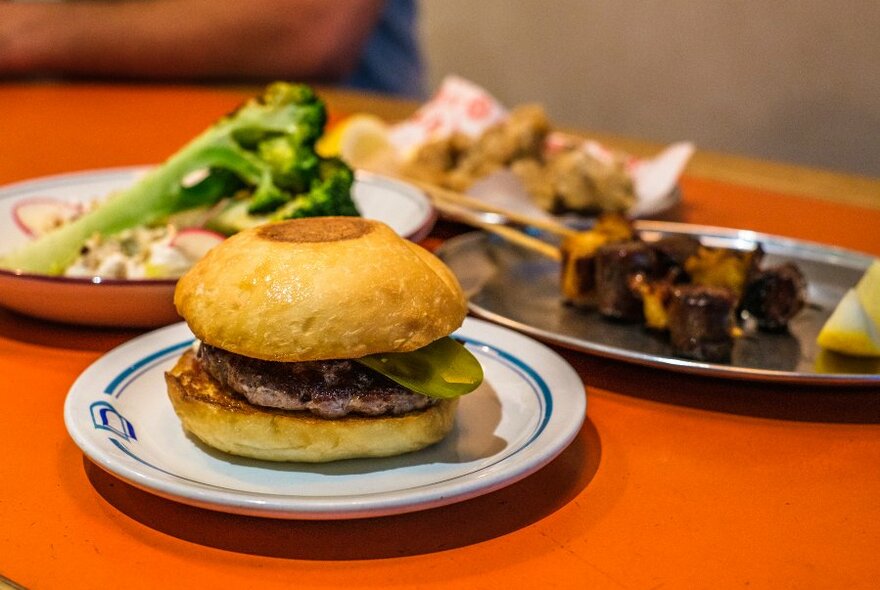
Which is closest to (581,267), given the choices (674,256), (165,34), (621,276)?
(621,276)

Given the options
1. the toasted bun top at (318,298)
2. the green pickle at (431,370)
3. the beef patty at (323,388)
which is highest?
the toasted bun top at (318,298)

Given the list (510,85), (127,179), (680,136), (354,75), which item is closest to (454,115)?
(127,179)

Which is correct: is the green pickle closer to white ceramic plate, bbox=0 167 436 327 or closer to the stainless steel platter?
the stainless steel platter

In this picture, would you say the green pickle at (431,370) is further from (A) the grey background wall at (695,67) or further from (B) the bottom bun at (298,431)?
(A) the grey background wall at (695,67)

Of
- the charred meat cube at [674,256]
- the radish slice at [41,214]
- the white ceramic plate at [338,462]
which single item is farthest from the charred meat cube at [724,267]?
the radish slice at [41,214]

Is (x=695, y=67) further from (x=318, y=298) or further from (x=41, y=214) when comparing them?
(x=318, y=298)

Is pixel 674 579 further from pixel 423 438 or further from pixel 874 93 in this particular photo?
pixel 874 93

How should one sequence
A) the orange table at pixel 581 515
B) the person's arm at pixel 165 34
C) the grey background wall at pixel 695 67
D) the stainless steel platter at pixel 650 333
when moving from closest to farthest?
the orange table at pixel 581 515 → the stainless steel platter at pixel 650 333 → the person's arm at pixel 165 34 → the grey background wall at pixel 695 67
